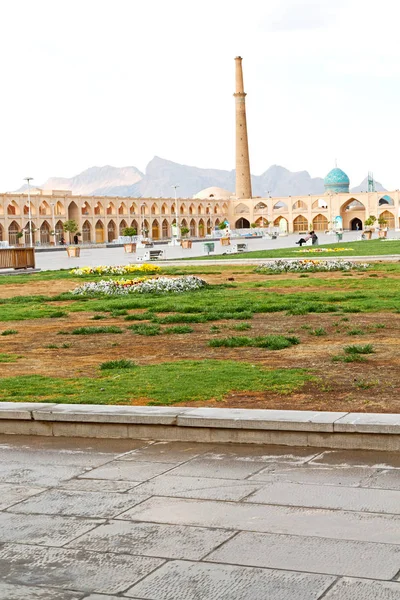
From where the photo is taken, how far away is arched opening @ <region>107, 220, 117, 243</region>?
98.8 m

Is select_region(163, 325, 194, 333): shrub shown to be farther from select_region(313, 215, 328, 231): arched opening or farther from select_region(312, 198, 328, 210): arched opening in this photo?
select_region(312, 198, 328, 210): arched opening

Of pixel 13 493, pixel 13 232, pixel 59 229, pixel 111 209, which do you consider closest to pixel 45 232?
pixel 59 229

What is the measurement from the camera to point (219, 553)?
3473mm

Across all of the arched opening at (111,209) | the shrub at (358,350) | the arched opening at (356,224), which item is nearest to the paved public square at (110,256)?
the shrub at (358,350)

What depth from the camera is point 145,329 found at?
10898 millimetres

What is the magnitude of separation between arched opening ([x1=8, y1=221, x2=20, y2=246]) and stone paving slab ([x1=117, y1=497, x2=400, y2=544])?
3221 inches

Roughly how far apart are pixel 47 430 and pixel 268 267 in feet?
59.5

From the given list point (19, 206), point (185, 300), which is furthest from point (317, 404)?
point (19, 206)

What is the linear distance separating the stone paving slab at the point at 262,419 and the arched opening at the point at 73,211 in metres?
88.2

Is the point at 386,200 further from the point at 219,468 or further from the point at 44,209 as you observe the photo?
the point at 219,468

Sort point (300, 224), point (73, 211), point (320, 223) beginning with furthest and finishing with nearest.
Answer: point (300, 224) < point (320, 223) < point (73, 211)

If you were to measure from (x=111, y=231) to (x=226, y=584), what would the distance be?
97268 mm

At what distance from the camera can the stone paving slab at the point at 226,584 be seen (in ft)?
10.0

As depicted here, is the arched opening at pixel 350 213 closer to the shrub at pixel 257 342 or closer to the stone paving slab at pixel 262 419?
the shrub at pixel 257 342
